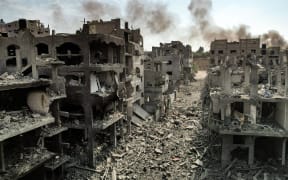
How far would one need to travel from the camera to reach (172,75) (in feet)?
161

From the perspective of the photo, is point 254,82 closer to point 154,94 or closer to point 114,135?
point 114,135

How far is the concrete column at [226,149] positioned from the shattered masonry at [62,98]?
8929 millimetres

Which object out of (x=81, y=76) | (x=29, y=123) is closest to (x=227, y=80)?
(x=81, y=76)

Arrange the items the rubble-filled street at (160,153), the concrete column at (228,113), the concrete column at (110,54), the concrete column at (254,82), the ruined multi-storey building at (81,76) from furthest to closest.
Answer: the concrete column at (110,54) → the ruined multi-storey building at (81,76) → the rubble-filled street at (160,153) → the concrete column at (228,113) → the concrete column at (254,82)

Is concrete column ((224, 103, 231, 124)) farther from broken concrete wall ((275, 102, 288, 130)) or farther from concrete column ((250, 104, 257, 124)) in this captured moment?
broken concrete wall ((275, 102, 288, 130))

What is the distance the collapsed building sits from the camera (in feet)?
112

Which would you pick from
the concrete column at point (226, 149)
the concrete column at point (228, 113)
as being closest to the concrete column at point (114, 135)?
the concrete column at point (226, 149)

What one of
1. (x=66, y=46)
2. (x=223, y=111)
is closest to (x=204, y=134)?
(x=223, y=111)

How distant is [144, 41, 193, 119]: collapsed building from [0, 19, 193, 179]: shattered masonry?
4.59 ft

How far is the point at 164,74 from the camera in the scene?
39531mm

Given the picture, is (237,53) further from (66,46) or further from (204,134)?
(66,46)

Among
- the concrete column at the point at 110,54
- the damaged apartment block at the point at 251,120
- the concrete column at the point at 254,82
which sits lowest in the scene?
the damaged apartment block at the point at 251,120

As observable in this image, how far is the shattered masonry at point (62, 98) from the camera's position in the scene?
14.1 m

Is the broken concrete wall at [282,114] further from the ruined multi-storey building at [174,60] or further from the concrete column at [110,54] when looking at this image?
the ruined multi-storey building at [174,60]
